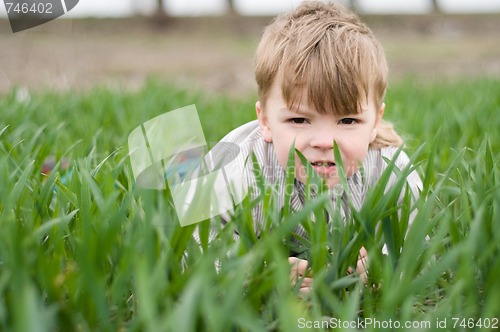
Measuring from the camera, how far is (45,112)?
2.75m

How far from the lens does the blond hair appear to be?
5.01 ft

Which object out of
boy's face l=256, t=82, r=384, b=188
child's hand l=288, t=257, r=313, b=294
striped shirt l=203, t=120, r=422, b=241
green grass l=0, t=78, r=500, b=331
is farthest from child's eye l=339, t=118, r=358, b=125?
child's hand l=288, t=257, r=313, b=294

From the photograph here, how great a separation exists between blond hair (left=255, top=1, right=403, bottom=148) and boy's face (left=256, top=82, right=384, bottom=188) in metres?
0.02

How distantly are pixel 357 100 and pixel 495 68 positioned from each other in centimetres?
738

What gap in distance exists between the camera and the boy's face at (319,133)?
151 centimetres

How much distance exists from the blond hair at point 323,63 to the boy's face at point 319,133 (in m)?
0.02

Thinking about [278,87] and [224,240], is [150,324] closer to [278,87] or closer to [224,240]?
[224,240]

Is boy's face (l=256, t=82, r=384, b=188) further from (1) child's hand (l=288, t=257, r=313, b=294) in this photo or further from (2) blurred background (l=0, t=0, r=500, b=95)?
(2) blurred background (l=0, t=0, r=500, b=95)

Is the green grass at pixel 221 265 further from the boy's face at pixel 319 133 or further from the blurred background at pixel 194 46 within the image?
the blurred background at pixel 194 46

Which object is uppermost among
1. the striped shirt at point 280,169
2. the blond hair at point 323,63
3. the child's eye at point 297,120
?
the blond hair at point 323,63

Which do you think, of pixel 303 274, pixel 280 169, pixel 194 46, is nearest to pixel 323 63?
pixel 280 169

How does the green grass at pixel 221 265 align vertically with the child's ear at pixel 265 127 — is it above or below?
above

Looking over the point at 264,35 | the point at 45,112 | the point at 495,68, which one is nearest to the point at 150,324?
the point at 264,35

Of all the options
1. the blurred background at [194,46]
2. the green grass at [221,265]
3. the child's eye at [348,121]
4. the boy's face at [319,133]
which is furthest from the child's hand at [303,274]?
the blurred background at [194,46]
